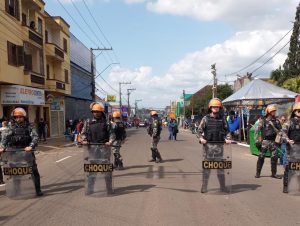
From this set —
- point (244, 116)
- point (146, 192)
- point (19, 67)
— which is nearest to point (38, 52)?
point (19, 67)

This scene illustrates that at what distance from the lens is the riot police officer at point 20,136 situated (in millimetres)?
8977

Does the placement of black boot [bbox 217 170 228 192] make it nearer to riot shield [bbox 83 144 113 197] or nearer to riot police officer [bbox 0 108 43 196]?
riot shield [bbox 83 144 113 197]

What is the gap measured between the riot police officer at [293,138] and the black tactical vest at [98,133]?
3613 millimetres

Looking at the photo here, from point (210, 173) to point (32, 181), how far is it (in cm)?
356

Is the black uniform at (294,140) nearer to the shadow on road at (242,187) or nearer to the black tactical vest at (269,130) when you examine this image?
the shadow on road at (242,187)

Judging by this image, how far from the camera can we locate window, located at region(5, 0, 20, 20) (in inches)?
1064

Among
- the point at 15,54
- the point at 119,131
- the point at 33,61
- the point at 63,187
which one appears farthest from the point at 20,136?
the point at 33,61

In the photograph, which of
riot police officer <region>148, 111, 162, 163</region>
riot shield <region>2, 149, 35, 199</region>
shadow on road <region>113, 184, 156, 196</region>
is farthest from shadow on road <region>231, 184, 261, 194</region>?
riot police officer <region>148, 111, 162, 163</region>

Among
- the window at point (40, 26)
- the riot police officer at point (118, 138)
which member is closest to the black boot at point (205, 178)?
the riot police officer at point (118, 138)

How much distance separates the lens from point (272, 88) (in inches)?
962

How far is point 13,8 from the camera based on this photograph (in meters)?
28.3

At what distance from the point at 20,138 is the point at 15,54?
2073 cm

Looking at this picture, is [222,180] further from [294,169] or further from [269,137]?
[269,137]

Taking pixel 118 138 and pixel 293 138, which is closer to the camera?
pixel 293 138
